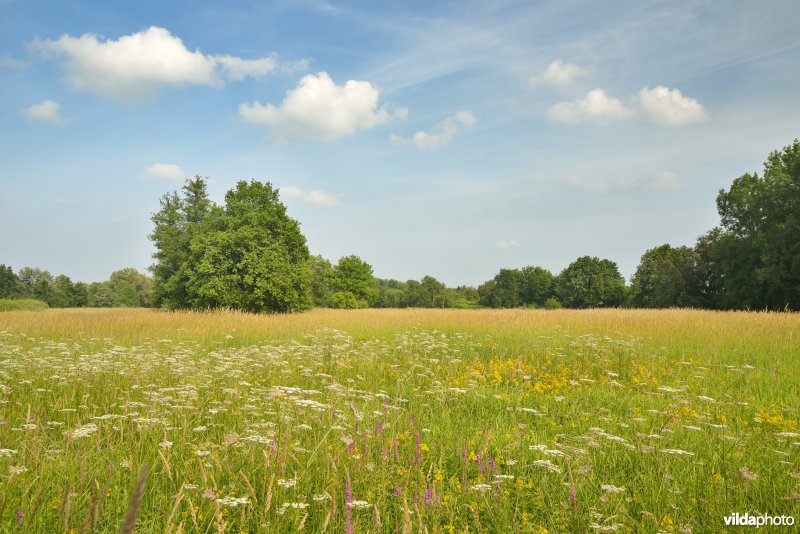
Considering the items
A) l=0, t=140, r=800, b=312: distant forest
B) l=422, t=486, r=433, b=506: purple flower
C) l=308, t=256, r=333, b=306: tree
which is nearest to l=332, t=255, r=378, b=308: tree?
l=308, t=256, r=333, b=306: tree

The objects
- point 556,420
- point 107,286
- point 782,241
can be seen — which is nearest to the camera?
point 556,420

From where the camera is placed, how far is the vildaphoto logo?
9.57ft

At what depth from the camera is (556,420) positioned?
220 inches

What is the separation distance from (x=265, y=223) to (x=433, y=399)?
27117 mm

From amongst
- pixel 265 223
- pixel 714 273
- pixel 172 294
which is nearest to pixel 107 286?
pixel 172 294

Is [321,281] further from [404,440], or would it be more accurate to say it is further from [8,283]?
[404,440]

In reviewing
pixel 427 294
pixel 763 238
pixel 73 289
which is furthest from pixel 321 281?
pixel 73 289

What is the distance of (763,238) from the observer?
3494 cm

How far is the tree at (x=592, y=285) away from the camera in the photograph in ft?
257

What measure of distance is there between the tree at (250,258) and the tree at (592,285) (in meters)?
61.3

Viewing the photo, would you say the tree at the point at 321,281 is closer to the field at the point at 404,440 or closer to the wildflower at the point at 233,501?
the field at the point at 404,440

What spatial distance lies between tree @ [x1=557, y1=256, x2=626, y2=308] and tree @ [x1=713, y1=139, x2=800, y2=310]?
36064 mm

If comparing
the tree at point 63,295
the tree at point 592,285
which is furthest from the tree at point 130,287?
the tree at point 592,285

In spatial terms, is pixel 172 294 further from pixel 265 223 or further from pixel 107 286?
pixel 107 286
